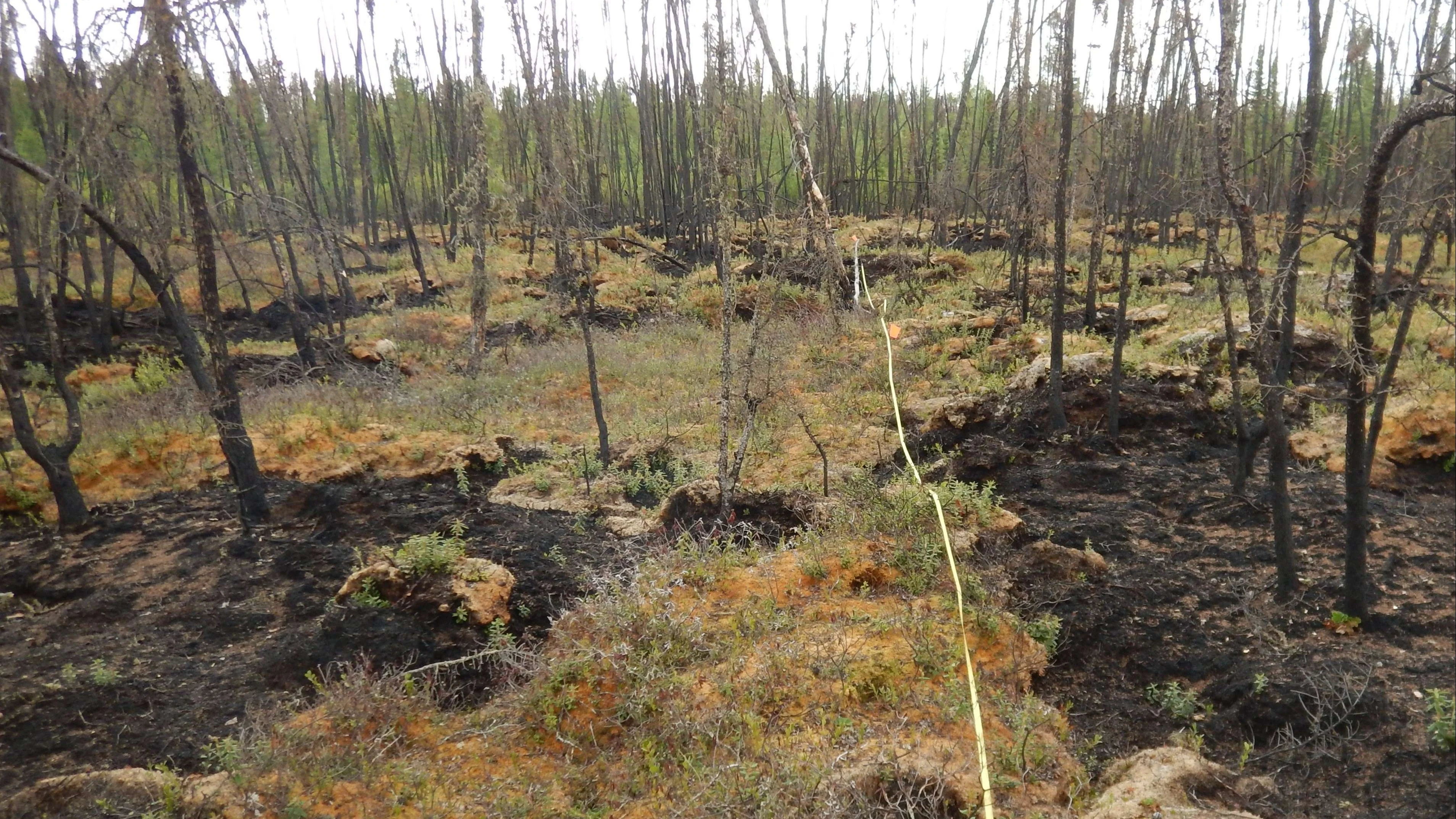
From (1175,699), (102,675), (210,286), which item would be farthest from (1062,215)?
(102,675)

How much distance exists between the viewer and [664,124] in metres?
25.0

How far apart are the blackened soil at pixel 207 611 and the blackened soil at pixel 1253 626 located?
334 cm

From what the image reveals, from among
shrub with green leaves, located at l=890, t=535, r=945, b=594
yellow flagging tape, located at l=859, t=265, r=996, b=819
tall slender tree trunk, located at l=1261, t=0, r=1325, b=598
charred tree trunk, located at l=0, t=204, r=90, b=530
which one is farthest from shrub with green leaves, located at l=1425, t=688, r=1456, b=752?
charred tree trunk, located at l=0, t=204, r=90, b=530

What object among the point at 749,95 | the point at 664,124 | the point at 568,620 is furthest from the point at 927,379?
the point at 664,124

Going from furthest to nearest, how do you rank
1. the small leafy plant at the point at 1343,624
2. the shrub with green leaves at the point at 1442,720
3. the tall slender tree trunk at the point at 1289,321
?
the small leafy plant at the point at 1343,624 < the tall slender tree trunk at the point at 1289,321 < the shrub with green leaves at the point at 1442,720

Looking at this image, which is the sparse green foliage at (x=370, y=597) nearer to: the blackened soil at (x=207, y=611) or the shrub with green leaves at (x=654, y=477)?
the blackened soil at (x=207, y=611)

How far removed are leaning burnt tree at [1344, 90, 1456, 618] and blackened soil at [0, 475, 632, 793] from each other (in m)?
4.59

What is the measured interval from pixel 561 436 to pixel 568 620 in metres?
5.63

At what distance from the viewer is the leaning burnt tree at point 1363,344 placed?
3656mm

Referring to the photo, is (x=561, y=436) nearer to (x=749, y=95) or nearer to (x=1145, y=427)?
(x=749, y=95)

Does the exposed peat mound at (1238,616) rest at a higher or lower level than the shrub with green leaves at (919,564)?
lower

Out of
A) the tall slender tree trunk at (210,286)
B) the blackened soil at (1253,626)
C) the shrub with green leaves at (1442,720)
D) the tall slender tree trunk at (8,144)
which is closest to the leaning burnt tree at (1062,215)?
the blackened soil at (1253,626)

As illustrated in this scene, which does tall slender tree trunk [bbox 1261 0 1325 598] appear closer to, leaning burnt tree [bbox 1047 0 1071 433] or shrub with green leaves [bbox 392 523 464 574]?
leaning burnt tree [bbox 1047 0 1071 433]

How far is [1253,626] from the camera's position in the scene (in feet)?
15.7
